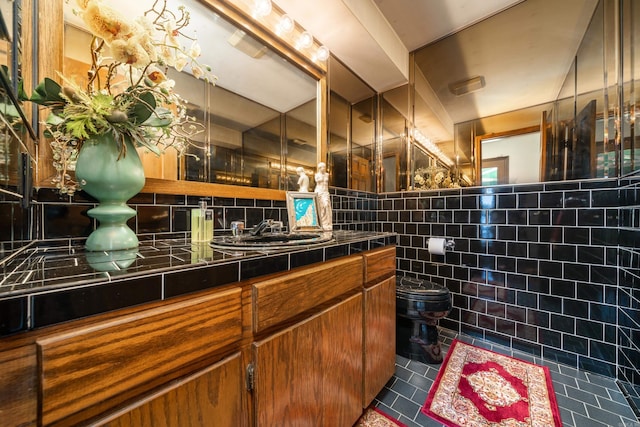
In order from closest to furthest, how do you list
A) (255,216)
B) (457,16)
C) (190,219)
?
(190,219)
(255,216)
(457,16)

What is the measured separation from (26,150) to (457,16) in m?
2.56

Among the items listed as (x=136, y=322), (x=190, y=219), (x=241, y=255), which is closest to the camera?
Answer: (x=136, y=322)

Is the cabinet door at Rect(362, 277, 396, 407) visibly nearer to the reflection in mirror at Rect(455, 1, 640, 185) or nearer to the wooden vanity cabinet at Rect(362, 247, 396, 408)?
the wooden vanity cabinet at Rect(362, 247, 396, 408)

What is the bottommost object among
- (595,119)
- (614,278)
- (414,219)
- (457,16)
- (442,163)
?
(614,278)

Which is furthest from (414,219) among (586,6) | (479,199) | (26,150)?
(26,150)

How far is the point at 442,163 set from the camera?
80.4 inches

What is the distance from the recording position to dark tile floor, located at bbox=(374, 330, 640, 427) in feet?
3.62

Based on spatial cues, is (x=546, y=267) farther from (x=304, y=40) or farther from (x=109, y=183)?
(x=109, y=183)

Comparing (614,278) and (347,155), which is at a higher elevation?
(347,155)

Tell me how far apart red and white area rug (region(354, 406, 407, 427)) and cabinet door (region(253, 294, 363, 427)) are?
139 mm

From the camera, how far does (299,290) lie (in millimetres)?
737

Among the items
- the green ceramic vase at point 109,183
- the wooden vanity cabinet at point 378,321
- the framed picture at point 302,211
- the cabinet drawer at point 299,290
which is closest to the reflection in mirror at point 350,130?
the framed picture at point 302,211

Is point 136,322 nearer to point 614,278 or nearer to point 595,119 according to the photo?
point 614,278

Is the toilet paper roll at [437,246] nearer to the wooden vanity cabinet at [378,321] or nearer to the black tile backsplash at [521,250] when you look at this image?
the black tile backsplash at [521,250]
